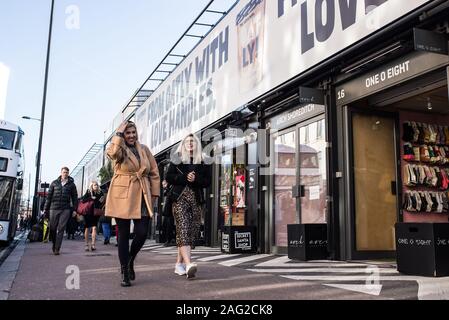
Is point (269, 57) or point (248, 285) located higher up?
point (269, 57)

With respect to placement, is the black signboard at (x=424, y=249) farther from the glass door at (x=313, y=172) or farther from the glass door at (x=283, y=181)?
the glass door at (x=283, y=181)

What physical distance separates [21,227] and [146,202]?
4182 centimetres

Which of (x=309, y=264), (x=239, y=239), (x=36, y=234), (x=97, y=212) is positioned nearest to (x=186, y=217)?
(x=309, y=264)

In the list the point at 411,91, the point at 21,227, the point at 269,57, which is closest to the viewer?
the point at 411,91

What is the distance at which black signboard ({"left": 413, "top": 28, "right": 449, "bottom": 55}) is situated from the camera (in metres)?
5.69

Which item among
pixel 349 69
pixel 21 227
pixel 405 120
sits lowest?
pixel 21 227

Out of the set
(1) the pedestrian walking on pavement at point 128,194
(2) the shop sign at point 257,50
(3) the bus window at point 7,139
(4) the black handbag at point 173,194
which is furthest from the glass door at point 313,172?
(3) the bus window at point 7,139

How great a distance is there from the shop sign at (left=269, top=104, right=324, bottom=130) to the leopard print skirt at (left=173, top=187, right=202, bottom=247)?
3.96m

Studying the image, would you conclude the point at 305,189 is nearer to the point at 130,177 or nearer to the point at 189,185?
the point at 189,185

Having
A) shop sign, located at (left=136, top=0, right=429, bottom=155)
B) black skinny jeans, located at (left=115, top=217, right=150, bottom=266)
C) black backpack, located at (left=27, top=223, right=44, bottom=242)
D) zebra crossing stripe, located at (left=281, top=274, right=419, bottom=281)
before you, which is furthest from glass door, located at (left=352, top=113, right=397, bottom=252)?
black backpack, located at (left=27, top=223, right=44, bottom=242)

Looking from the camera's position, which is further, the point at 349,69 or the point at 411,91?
the point at 349,69

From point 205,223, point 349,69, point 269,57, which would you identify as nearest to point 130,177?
point 349,69

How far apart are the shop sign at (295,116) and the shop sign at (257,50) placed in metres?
0.71

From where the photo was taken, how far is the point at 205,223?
13477 mm
